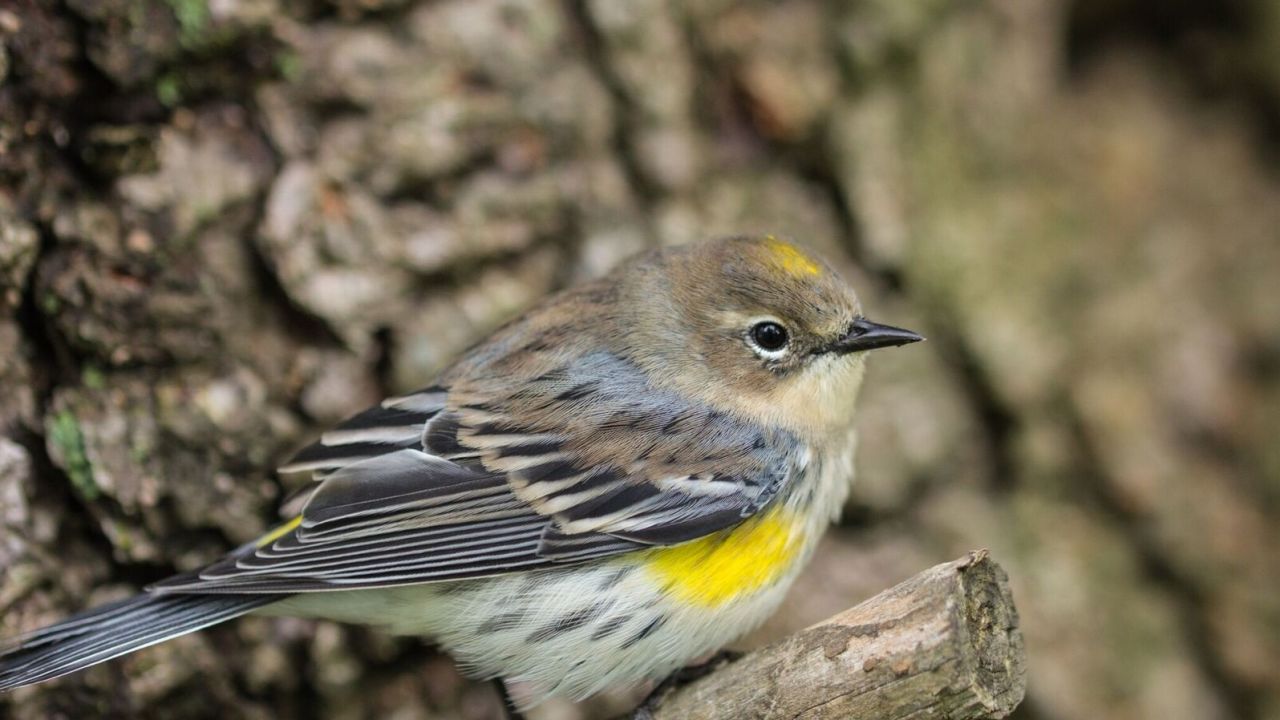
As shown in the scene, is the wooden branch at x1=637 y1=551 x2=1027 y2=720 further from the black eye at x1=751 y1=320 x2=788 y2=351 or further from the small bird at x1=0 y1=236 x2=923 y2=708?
the black eye at x1=751 y1=320 x2=788 y2=351

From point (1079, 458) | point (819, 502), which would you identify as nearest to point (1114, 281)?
point (1079, 458)

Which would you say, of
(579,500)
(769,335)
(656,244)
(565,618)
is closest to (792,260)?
(769,335)

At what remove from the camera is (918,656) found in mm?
2443

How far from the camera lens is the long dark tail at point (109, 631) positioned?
2.87 meters

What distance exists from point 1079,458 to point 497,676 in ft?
9.17

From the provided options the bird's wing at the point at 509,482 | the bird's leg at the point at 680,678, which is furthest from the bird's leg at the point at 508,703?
the bird's wing at the point at 509,482

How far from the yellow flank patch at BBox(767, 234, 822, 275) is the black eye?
177mm

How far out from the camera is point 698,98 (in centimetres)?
455

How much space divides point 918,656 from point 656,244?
2.28 m

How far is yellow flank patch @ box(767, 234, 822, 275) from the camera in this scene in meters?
3.60

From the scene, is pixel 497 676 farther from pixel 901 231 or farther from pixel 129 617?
pixel 901 231

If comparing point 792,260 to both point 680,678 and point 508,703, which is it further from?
point 508,703

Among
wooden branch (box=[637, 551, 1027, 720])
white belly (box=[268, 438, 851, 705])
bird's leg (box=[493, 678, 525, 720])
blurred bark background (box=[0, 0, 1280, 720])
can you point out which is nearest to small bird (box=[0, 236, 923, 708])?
white belly (box=[268, 438, 851, 705])

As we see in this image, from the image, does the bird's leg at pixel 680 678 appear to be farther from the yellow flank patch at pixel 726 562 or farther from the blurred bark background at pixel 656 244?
the blurred bark background at pixel 656 244
